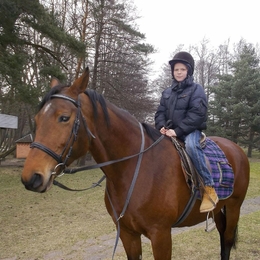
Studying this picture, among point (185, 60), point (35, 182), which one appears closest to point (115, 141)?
point (35, 182)

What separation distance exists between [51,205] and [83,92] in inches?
293

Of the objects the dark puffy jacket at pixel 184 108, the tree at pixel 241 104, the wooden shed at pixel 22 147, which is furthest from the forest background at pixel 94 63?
the dark puffy jacket at pixel 184 108

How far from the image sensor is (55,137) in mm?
2094

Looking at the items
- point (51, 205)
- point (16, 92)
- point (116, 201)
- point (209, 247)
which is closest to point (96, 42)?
point (16, 92)

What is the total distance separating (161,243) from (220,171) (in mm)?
1183

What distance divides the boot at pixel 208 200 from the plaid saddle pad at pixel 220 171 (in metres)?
0.24

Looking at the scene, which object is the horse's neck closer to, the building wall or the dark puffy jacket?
the dark puffy jacket

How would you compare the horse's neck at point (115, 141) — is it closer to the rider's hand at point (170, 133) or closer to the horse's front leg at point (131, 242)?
the rider's hand at point (170, 133)

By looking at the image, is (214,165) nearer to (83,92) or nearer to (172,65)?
(172,65)

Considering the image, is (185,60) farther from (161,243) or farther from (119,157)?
(161,243)

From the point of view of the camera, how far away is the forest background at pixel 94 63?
415 inches

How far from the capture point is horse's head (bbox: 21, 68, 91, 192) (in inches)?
78.2

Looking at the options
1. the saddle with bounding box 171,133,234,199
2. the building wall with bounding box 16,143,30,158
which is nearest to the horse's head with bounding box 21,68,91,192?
the saddle with bounding box 171,133,234,199

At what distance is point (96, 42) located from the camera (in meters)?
18.5
